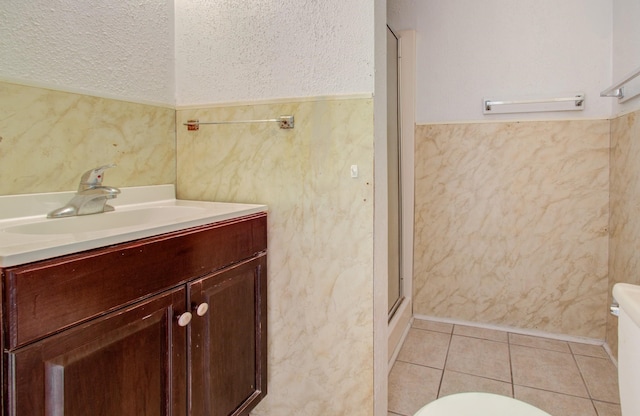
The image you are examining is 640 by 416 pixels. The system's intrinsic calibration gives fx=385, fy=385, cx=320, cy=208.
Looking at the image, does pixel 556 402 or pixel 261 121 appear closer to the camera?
pixel 261 121

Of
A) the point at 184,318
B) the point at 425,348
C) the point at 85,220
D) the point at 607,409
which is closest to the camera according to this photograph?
the point at 184,318

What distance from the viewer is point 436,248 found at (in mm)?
2627

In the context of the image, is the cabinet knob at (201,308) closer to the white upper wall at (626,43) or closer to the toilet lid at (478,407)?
the toilet lid at (478,407)

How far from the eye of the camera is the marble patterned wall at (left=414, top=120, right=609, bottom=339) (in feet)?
7.47

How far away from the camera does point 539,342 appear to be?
7.73 ft

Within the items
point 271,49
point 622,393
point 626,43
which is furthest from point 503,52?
point 622,393

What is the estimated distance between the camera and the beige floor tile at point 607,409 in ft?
5.51

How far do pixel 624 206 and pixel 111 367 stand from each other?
7.79 ft

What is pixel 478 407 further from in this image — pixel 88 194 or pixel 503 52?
pixel 503 52

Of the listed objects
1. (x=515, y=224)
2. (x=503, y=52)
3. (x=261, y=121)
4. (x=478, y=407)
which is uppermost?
(x=503, y=52)

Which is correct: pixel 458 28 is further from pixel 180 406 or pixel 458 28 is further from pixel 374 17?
pixel 180 406

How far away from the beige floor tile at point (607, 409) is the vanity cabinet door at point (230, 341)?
1.48 m

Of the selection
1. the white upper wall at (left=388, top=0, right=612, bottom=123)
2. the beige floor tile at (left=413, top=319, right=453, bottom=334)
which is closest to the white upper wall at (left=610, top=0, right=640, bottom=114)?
the white upper wall at (left=388, top=0, right=612, bottom=123)

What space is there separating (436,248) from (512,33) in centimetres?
143
